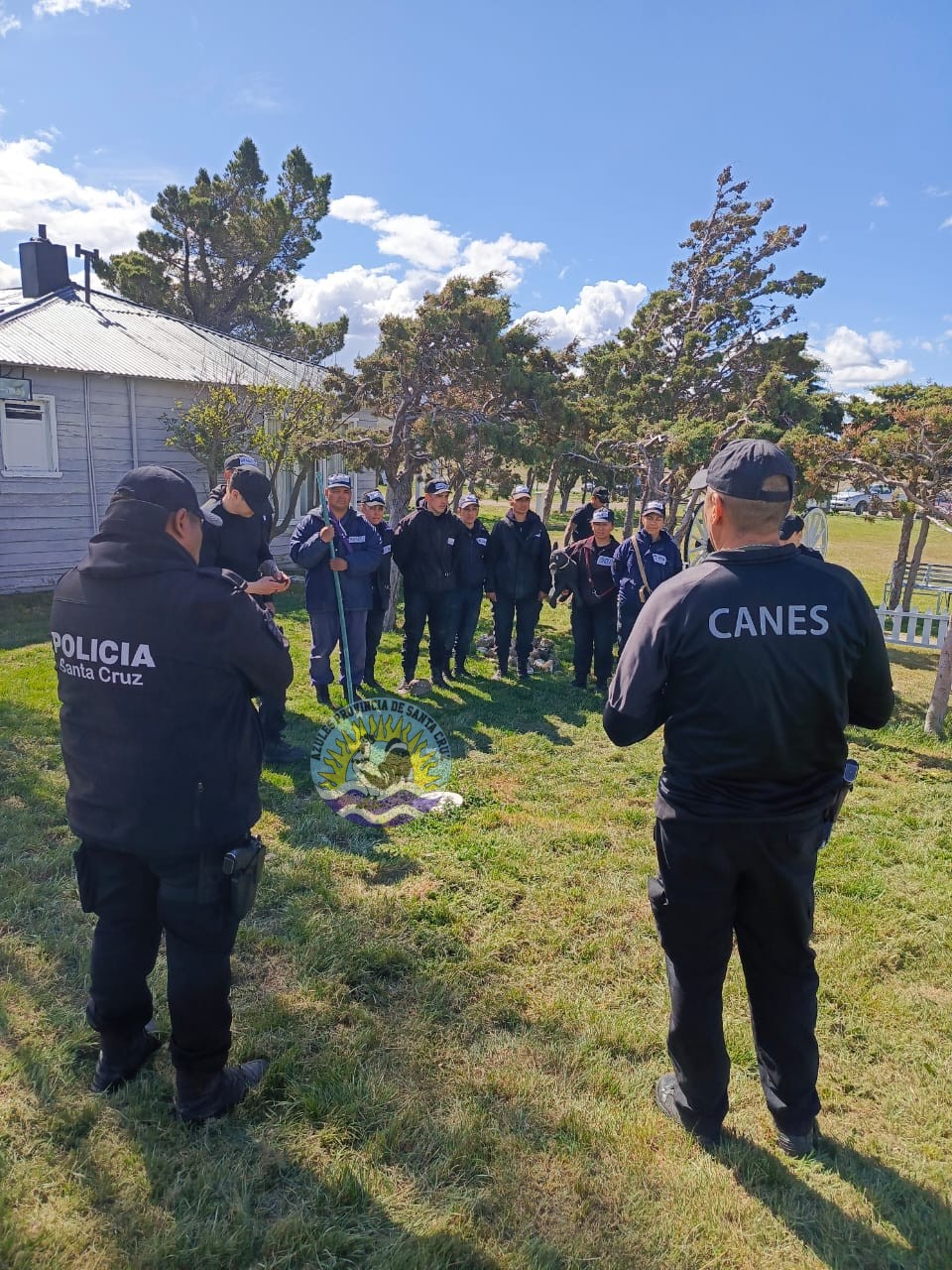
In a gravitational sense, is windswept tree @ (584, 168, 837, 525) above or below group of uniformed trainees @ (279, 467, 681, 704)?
above

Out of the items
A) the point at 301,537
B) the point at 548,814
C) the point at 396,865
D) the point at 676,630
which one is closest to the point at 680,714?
the point at 676,630

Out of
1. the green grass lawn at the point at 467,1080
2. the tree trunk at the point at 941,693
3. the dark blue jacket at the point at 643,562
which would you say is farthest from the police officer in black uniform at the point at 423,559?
the tree trunk at the point at 941,693

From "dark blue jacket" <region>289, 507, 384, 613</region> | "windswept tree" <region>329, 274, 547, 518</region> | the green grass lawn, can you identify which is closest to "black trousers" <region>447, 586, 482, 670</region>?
"dark blue jacket" <region>289, 507, 384, 613</region>

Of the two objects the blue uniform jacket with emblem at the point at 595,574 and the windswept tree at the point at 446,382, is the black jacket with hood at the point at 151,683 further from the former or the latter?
the windswept tree at the point at 446,382

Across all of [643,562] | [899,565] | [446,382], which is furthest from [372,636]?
[899,565]

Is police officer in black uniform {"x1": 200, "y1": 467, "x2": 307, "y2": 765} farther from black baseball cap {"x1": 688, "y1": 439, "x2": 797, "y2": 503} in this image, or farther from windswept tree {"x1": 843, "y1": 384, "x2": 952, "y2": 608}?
windswept tree {"x1": 843, "y1": 384, "x2": 952, "y2": 608}

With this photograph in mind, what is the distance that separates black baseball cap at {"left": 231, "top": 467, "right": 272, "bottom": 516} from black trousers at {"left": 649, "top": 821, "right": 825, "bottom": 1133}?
3.55 m

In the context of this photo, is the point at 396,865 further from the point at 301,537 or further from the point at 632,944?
the point at 301,537

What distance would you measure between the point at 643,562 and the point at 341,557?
9.39 feet

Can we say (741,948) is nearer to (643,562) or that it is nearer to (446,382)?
(643,562)

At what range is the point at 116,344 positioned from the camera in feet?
45.6

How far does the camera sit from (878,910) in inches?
157

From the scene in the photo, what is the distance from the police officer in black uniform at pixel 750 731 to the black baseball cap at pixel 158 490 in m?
1.40

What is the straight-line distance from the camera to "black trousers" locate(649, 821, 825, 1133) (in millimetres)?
2213
